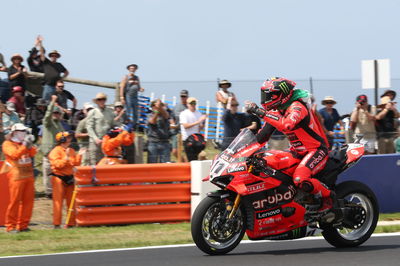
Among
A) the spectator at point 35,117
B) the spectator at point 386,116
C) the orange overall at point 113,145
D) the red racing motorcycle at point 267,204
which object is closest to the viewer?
the red racing motorcycle at point 267,204

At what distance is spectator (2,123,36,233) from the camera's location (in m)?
12.1

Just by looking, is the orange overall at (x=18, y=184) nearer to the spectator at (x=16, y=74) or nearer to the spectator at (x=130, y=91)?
the spectator at (x=16, y=74)

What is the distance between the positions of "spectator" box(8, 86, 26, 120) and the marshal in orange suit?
8.41 feet

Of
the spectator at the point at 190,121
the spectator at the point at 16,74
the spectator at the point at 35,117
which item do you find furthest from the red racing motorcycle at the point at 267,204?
the spectator at the point at 16,74

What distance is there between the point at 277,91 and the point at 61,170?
4854 mm

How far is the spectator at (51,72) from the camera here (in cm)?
1605

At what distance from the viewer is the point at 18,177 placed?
40.0 feet

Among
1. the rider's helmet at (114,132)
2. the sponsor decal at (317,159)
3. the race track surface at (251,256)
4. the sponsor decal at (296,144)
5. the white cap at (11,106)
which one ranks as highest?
the white cap at (11,106)

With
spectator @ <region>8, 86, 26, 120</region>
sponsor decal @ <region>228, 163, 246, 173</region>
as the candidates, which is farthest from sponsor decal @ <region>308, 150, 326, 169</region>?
spectator @ <region>8, 86, 26, 120</region>

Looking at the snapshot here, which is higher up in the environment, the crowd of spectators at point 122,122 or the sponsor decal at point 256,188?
the crowd of spectators at point 122,122

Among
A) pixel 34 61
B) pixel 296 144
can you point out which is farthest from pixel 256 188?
pixel 34 61

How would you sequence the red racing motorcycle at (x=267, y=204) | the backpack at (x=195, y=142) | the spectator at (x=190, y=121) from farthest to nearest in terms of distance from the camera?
the spectator at (x=190, y=121), the backpack at (x=195, y=142), the red racing motorcycle at (x=267, y=204)

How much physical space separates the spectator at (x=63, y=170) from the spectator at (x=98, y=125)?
64cm

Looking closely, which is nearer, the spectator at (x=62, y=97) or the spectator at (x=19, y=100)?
the spectator at (x=19, y=100)
